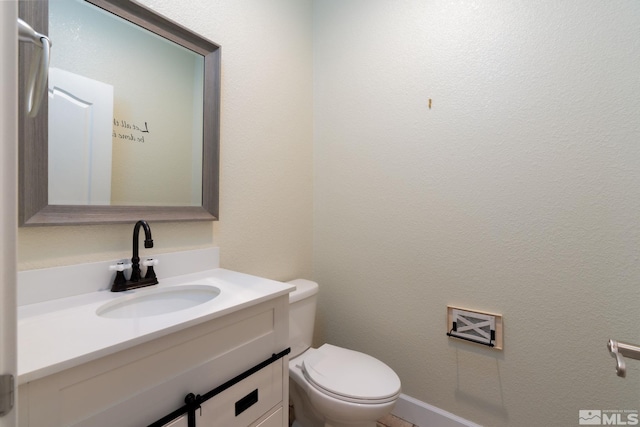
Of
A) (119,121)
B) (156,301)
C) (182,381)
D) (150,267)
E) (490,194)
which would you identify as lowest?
(182,381)

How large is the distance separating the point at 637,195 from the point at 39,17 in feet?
6.74

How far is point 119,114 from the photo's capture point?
98 centimetres

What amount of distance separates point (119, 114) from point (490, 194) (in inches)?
61.1

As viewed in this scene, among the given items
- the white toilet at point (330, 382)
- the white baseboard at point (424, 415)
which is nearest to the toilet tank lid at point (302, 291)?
the white toilet at point (330, 382)

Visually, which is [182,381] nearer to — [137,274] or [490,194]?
[137,274]

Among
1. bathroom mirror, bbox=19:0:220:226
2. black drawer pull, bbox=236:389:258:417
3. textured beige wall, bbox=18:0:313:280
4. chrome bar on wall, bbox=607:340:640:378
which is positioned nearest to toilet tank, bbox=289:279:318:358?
textured beige wall, bbox=18:0:313:280

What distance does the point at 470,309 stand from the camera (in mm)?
1303

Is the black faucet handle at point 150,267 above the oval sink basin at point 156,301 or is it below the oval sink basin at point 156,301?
above

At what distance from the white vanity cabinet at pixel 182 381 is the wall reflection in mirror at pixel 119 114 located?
1.70 ft

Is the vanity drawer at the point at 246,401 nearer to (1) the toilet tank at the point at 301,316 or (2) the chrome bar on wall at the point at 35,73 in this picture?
(1) the toilet tank at the point at 301,316

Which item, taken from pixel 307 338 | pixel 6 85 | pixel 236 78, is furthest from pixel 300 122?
pixel 6 85

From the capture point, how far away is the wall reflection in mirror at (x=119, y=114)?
85cm

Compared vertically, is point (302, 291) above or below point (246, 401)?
above

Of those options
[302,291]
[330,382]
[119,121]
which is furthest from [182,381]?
[119,121]
